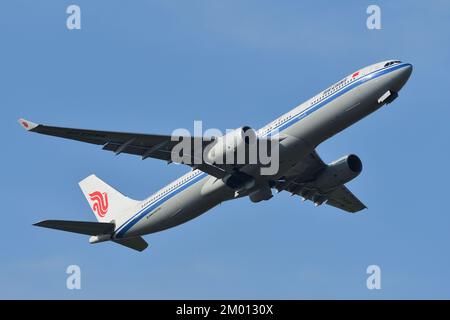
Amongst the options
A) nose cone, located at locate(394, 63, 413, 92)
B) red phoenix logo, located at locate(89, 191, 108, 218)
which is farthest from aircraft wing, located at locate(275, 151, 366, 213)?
red phoenix logo, located at locate(89, 191, 108, 218)

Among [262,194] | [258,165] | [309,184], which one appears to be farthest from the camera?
[309,184]

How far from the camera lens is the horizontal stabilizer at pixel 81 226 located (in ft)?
173

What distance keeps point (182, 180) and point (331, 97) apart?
10.8 meters

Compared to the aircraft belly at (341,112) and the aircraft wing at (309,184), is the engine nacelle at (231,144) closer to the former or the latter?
the aircraft belly at (341,112)

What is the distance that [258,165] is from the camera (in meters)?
48.8

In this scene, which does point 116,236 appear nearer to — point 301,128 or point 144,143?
point 144,143

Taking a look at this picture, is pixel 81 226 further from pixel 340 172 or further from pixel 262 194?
pixel 340 172

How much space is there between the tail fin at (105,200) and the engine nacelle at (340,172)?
11.9 meters

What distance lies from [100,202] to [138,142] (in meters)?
12.9

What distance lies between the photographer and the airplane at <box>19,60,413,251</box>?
153 feet

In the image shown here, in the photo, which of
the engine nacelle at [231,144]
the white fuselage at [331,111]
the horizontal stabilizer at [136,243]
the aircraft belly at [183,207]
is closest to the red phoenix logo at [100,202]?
the horizontal stabilizer at [136,243]

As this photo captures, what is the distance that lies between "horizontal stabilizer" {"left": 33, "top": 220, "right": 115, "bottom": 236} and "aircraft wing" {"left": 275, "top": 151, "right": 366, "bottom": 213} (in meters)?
10.9

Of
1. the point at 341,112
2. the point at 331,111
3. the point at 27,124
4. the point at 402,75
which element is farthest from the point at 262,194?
the point at 27,124

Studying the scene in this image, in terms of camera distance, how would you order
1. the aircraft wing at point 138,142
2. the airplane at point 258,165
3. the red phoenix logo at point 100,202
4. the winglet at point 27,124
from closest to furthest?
the winglet at point 27,124 → the aircraft wing at point 138,142 → the airplane at point 258,165 → the red phoenix logo at point 100,202
